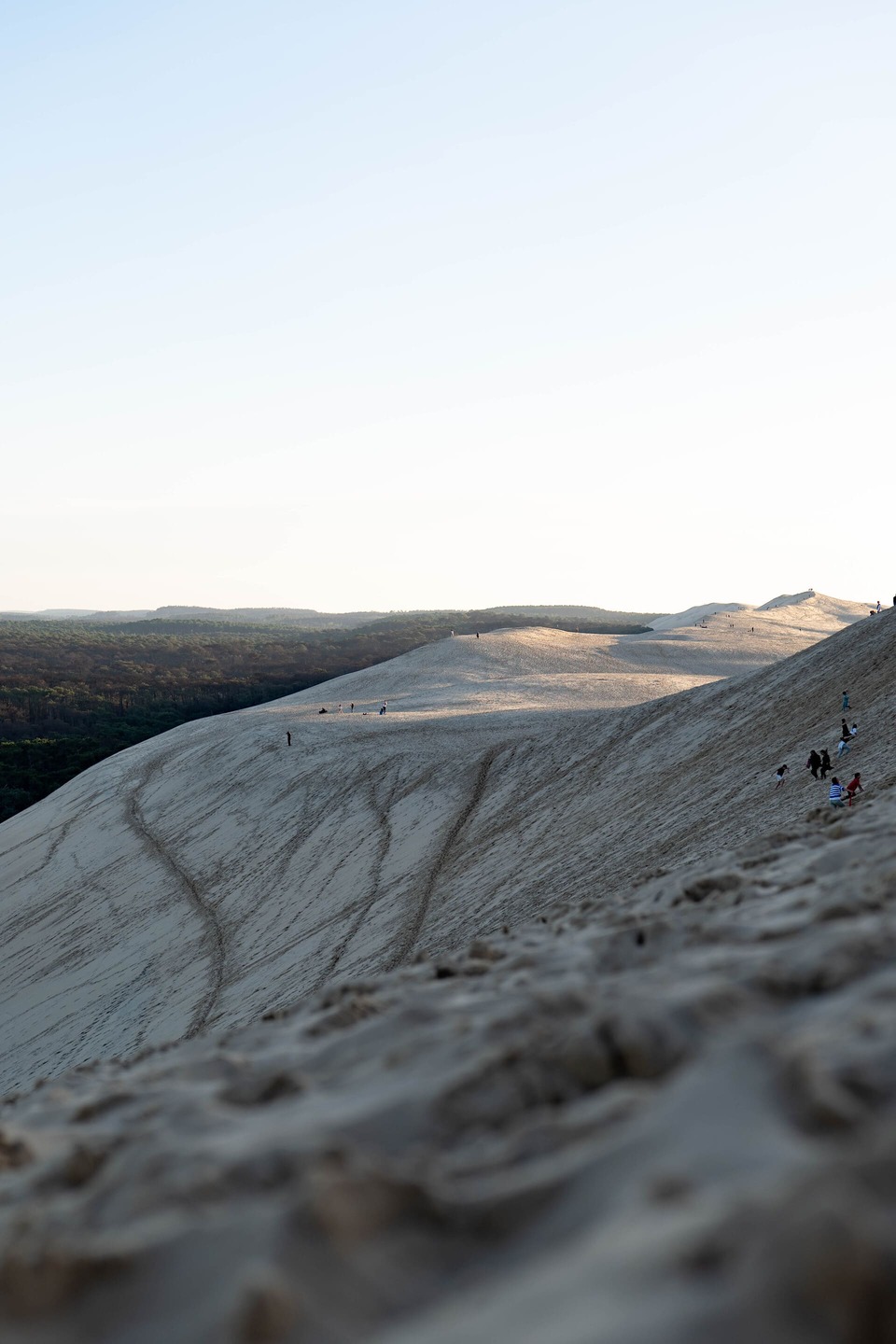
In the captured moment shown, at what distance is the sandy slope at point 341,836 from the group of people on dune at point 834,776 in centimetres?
53

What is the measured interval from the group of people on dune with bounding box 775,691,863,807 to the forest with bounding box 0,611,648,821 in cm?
3599

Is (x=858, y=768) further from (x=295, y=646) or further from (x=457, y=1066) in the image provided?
(x=295, y=646)

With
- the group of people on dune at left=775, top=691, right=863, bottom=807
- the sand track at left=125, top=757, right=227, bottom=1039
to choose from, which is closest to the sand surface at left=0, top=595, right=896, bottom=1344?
the group of people on dune at left=775, top=691, right=863, bottom=807

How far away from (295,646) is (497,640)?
52361mm

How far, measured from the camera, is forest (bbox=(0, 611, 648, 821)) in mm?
53312

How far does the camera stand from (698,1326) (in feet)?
7.04

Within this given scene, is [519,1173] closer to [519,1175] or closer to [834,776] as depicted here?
[519,1175]

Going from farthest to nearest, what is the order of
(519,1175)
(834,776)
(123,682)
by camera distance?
(123,682) → (834,776) → (519,1175)

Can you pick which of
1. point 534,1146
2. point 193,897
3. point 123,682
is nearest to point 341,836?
point 193,897

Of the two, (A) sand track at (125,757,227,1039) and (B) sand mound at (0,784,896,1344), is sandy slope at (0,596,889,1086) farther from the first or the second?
(B) sand mound at (0,784,896,1344)

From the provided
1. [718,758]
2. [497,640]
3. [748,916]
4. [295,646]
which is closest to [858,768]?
[718,758]

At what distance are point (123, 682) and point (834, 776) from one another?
6962 centimetres

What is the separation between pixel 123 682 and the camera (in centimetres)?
8012

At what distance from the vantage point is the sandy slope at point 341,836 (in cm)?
1909
